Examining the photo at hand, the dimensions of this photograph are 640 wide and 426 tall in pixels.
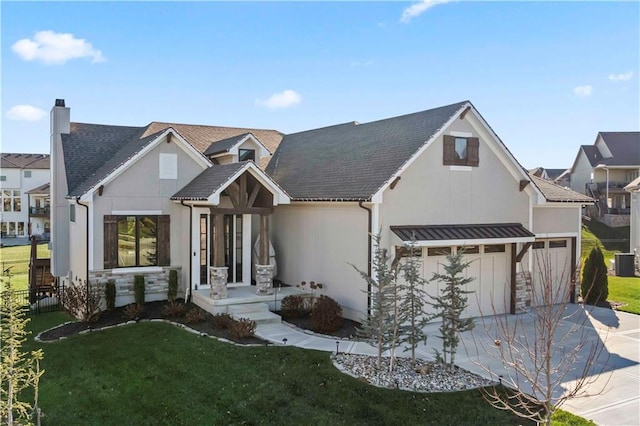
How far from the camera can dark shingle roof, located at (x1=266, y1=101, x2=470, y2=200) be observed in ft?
51.0

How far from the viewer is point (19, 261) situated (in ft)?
125

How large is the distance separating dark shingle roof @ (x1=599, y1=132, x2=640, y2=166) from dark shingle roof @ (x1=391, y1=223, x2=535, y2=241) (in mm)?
39667

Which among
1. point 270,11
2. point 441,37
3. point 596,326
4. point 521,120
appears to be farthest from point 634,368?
point 270,11

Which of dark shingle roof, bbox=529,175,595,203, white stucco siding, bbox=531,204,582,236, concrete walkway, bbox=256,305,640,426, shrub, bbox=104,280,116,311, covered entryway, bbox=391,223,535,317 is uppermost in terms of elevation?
dark shingle roof, bbox=529,175,595,203

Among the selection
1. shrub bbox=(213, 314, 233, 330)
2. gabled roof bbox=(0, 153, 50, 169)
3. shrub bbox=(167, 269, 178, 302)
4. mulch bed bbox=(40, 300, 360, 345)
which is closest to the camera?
mulch bed bbox=(40, 300, 360, 345)

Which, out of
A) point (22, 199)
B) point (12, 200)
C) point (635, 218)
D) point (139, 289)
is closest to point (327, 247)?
point (139, 289)

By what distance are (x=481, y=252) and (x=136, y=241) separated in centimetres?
1183

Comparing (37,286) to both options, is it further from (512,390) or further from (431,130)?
(512,390)

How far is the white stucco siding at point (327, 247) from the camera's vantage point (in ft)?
50.4

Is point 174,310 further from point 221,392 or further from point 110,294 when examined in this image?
point 221,392

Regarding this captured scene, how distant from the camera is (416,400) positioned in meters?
9.70

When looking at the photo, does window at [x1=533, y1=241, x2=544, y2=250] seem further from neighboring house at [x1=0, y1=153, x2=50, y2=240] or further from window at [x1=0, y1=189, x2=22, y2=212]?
window at [x1=0, y1=189, x2=22, y2=212]

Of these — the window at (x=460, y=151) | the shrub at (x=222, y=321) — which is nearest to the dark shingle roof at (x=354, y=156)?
the window at (x=460, y=151)

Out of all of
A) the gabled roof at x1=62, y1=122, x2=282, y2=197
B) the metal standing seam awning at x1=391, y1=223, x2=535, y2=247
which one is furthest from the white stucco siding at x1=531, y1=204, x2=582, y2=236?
the gabled roof at x1=62, y1=122, x2=282, y2=197
